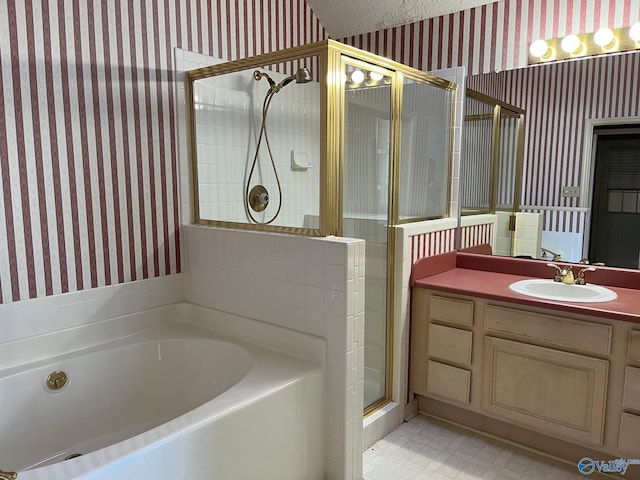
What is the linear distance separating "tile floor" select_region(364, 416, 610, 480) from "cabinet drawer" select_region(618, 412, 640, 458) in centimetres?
23

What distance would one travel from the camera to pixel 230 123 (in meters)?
2.58

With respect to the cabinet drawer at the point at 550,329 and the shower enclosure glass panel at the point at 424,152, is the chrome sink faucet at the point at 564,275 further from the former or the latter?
the shower enclosure glass panel at the point at 424,152

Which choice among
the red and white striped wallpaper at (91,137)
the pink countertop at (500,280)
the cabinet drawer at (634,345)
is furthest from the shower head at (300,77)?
the cabinet drawer at (634,345)

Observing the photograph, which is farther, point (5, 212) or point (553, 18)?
point (553, 18)

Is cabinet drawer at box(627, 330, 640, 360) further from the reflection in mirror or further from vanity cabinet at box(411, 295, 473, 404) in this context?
the reflection in mirror

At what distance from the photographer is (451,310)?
246 cm

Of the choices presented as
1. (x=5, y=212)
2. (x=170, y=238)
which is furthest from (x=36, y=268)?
(x=170, y=238)

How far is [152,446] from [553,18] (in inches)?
109

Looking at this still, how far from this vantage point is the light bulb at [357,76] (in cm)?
213

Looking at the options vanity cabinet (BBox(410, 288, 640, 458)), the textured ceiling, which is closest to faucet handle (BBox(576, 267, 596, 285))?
vanity cabinet (BBox(410, 288, 640, 458))

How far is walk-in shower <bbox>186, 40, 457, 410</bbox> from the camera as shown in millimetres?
2193

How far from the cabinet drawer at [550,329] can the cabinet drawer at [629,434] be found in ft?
0.93

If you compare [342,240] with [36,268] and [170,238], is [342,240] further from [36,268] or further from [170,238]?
[36,268]

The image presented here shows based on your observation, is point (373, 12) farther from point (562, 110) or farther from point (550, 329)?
point (550, 329)
